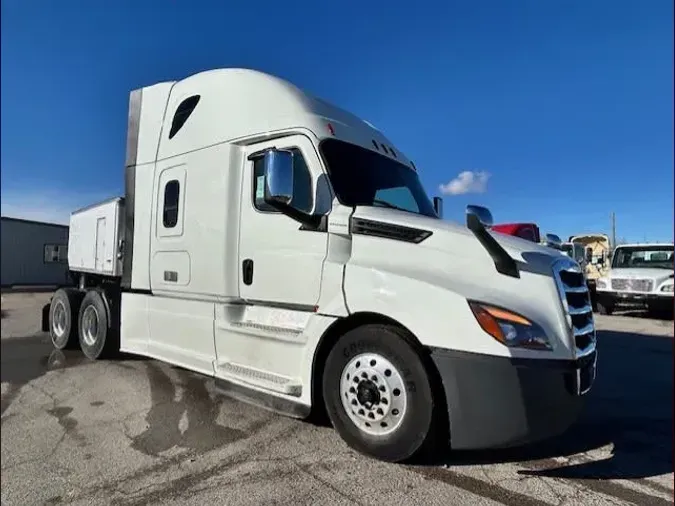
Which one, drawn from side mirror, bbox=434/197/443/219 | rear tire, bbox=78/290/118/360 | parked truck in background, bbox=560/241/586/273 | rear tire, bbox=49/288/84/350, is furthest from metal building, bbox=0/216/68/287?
A: parked truck in background, bbox=560/241/586/273

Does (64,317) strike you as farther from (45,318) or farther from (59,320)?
(45,318)

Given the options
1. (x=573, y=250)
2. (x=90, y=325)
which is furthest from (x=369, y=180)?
(x=90, y=325)

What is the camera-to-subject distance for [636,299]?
13602 mm

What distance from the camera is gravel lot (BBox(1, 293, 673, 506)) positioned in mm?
3045

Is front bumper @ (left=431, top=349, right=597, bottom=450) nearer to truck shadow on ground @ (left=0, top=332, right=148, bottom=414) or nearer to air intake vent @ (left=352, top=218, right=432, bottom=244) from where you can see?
air intake vent @ (left=352, top=218, right=432, bottom=244)

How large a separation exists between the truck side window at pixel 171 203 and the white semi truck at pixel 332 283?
0.10ft

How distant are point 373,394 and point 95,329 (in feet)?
16.0

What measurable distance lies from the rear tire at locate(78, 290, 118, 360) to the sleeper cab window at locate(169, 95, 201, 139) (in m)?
2.67

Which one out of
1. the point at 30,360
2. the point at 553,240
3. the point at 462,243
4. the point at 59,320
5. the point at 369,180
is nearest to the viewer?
the point at 462,243

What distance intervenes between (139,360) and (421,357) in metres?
4.91

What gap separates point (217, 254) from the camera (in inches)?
184

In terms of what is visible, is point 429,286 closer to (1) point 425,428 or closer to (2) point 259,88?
(1) point 425,428

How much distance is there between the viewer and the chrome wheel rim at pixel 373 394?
3373 millimetres

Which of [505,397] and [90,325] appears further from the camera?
[90,325]
